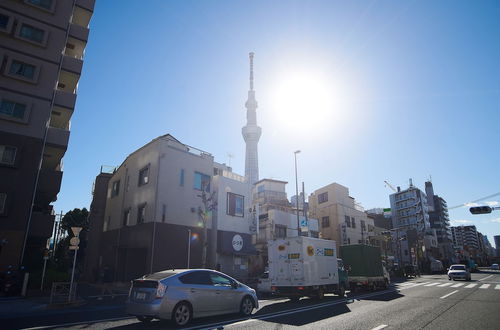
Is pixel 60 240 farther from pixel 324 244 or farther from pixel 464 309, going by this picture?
pixel 464 309

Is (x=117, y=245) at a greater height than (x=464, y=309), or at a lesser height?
greater

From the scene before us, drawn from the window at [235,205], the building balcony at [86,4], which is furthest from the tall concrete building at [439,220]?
the building balcony at [86,4]

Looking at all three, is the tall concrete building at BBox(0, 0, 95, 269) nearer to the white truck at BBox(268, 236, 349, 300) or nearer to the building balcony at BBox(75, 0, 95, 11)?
the building balcony at BBox(75, 0, 95, 11)

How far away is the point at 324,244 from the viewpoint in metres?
17.1

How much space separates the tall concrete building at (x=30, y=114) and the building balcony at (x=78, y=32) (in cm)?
28

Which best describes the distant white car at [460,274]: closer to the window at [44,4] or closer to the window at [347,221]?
the window at [347,221]

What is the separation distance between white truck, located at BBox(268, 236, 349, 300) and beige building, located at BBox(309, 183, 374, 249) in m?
34.6

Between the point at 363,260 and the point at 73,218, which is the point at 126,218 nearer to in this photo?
the point at 363,260

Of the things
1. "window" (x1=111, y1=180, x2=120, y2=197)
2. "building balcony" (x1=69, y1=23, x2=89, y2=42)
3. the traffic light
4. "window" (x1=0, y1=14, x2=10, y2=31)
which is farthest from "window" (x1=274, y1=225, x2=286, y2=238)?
"window" (x1=0, y1=14, x2=10, y2=31)

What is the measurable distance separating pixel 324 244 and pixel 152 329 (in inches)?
452

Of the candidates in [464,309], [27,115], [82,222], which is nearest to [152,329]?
[464,309]

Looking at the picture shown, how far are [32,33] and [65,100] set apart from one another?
537 centimetres

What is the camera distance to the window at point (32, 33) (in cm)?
2248

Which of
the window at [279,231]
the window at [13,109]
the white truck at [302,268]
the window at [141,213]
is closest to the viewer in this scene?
the white truck at [302,268]
